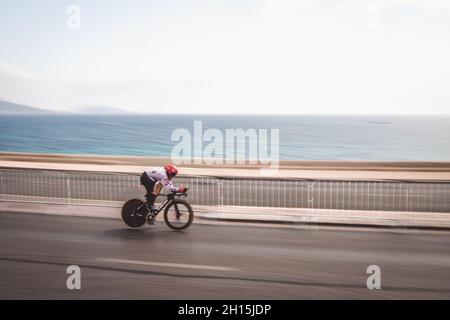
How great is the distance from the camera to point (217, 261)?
8.45 metres

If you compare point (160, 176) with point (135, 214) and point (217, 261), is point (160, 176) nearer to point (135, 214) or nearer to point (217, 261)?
point (135, 214)

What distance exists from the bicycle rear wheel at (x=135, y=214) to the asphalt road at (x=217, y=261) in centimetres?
24

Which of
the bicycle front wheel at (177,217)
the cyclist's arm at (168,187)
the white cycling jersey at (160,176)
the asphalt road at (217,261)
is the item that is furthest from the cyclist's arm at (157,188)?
the asphalt road at (217,261)

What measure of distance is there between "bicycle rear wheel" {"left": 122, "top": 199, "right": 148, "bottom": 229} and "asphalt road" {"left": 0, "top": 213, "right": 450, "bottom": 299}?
0.80 feet

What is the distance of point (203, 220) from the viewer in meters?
12.3

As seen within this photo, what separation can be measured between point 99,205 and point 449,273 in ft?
31.6

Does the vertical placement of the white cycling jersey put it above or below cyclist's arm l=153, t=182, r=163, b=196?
above

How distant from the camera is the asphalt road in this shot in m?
6.89

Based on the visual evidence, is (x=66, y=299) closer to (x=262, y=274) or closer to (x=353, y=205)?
(x=262, y=274)

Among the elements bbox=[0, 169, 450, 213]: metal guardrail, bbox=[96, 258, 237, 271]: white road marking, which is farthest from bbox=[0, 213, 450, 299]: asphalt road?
bbox=[0, 169, 450, 213]: metal guardrail

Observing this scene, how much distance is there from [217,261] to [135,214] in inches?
130

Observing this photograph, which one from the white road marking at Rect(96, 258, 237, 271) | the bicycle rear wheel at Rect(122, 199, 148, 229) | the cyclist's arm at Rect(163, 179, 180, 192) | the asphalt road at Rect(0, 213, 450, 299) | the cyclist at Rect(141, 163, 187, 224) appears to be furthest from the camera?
the bicycle rear wheel at Rect(122, 199, 148, 229)

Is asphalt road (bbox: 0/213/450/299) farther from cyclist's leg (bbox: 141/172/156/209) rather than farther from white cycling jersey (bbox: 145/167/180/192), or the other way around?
white cycling jersey (bbox: 145/167/180/192)
